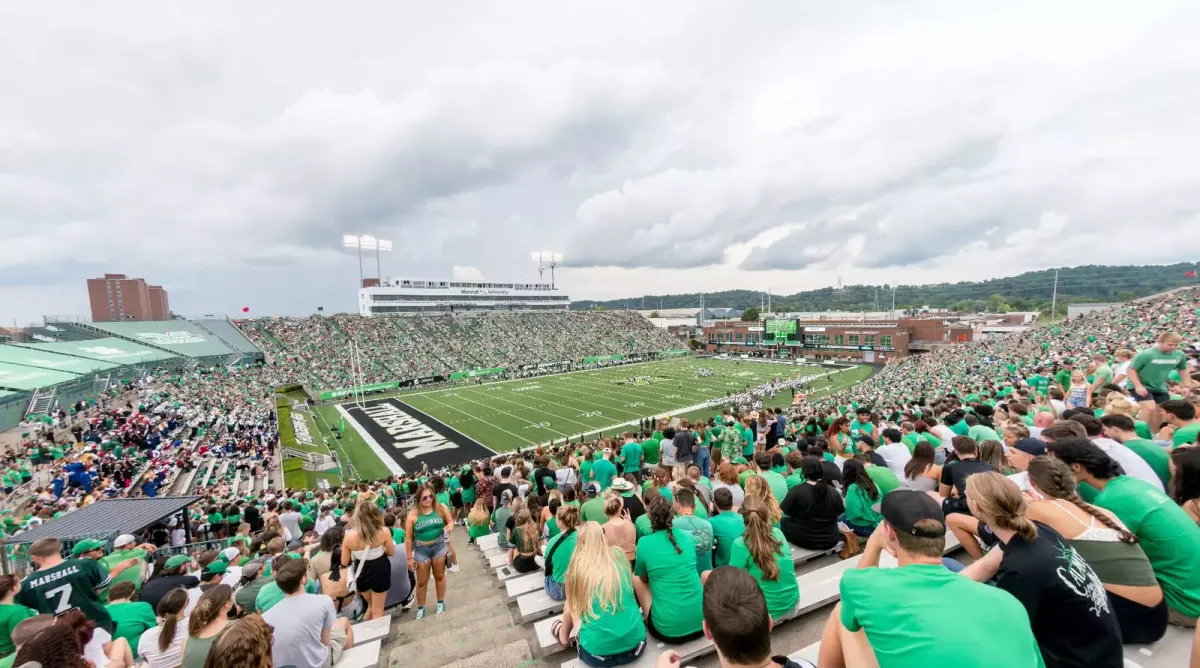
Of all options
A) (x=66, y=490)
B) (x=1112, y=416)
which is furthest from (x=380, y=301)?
(x=1112, y=416)

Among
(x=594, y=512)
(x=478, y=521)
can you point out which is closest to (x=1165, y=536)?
(x=594, y=512)

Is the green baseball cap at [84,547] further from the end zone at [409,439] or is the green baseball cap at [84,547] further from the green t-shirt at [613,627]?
the end zone at [409,439]

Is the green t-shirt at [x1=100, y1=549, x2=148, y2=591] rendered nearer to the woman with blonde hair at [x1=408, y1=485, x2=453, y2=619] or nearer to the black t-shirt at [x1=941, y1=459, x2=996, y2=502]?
Result: the woman with blonde hair at [x1=408, y1=485, x2=453, y2=619]

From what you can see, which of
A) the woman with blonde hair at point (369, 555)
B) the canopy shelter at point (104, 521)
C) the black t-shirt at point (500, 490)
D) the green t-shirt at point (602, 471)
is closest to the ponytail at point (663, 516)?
the woman with blonde hair at point (369, 555)

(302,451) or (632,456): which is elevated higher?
(632,456)

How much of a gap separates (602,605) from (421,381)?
52587mm

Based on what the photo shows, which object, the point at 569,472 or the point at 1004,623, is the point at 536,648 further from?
the point at 569,472

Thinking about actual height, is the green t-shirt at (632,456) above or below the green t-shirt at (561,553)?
below

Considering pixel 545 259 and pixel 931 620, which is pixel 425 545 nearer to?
pixel 931 620

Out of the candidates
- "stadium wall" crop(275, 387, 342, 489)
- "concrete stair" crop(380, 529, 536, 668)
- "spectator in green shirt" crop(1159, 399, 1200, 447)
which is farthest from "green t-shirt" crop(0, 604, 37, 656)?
"stadium wall" crop(275, 387, 342, 489)

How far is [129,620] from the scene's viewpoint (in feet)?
15.4

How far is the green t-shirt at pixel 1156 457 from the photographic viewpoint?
173 inches

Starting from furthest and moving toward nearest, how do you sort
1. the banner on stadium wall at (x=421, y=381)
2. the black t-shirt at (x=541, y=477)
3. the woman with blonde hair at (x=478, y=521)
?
the banner on stadium wall at (x=421, y=381) < the woman with blonde hair at (x=478, y=521) < the black t-shirt at (x=541, y=477)

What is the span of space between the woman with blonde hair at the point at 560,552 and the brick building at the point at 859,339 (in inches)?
2681
